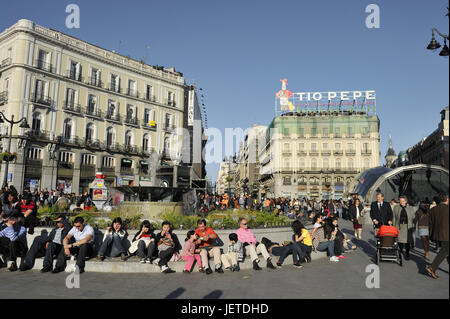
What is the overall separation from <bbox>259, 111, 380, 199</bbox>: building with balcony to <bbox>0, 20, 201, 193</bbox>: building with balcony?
25.5m

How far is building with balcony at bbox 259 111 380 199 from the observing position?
207 feet

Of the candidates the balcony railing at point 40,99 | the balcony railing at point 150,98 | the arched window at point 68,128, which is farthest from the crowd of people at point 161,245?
the balcony railing at point 150,98

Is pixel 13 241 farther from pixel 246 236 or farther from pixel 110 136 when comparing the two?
pixel 110 136

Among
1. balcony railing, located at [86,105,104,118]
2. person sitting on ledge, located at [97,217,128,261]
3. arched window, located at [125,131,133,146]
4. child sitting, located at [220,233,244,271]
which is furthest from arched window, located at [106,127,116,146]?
child sitting, located at [220,233,244,271]

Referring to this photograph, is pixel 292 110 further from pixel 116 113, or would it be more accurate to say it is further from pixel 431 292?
pixel 431 292

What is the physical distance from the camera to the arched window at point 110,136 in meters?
39.8

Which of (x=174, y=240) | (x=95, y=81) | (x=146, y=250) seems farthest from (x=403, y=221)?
(x=95, y=81)

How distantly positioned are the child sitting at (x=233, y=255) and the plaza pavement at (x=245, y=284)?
0.93 ft

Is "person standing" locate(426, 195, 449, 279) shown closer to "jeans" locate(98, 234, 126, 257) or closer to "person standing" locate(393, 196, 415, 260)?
"person standing" locate(393, 196, 415, 260)

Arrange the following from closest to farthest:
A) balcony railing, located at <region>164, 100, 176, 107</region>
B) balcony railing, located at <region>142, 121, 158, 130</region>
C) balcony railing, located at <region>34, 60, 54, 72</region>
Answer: balcony railing, located at <region>34, 60, 54, 72</region>
balcony railing, located at <region>142, 121, 158, 130</region>
balcony railing, located at <region>164, 100, 176, 107</region>

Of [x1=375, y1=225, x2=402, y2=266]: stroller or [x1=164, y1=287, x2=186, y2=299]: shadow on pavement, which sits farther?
[x1=375, y1=225, x2=402, y2=266]: stroller

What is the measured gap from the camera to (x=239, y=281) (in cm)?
659
